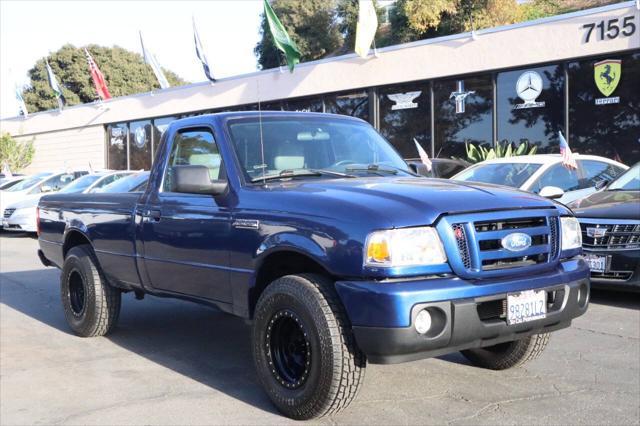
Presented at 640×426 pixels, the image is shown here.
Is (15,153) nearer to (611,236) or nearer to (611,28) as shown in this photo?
(611,28)

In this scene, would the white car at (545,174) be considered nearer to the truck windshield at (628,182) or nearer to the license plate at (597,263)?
the truck windshield at (628,182)

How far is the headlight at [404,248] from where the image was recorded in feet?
11.8

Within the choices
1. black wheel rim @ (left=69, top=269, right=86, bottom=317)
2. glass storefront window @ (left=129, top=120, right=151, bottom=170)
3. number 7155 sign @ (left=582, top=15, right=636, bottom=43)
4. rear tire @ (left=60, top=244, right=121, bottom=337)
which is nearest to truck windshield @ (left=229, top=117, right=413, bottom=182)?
rear tire @ (left=60, top=244, right=121, bottom=337)

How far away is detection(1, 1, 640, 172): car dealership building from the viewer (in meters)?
14.9

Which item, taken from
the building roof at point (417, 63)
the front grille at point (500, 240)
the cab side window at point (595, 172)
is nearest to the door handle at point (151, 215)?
the front grille at point (500, 240)

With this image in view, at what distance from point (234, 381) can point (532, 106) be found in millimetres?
13365

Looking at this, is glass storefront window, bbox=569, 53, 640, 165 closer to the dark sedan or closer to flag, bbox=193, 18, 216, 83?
the dark sedan

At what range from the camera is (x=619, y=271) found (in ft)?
22.5

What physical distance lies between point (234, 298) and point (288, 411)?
0.87 m

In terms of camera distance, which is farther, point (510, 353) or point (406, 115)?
point (406, 115)

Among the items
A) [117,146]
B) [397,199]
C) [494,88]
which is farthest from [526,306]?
[117,146]

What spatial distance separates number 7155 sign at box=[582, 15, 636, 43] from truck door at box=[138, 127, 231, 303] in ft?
39.3

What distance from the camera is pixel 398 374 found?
491cm

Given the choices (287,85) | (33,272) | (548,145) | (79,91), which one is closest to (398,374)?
(33,272)
